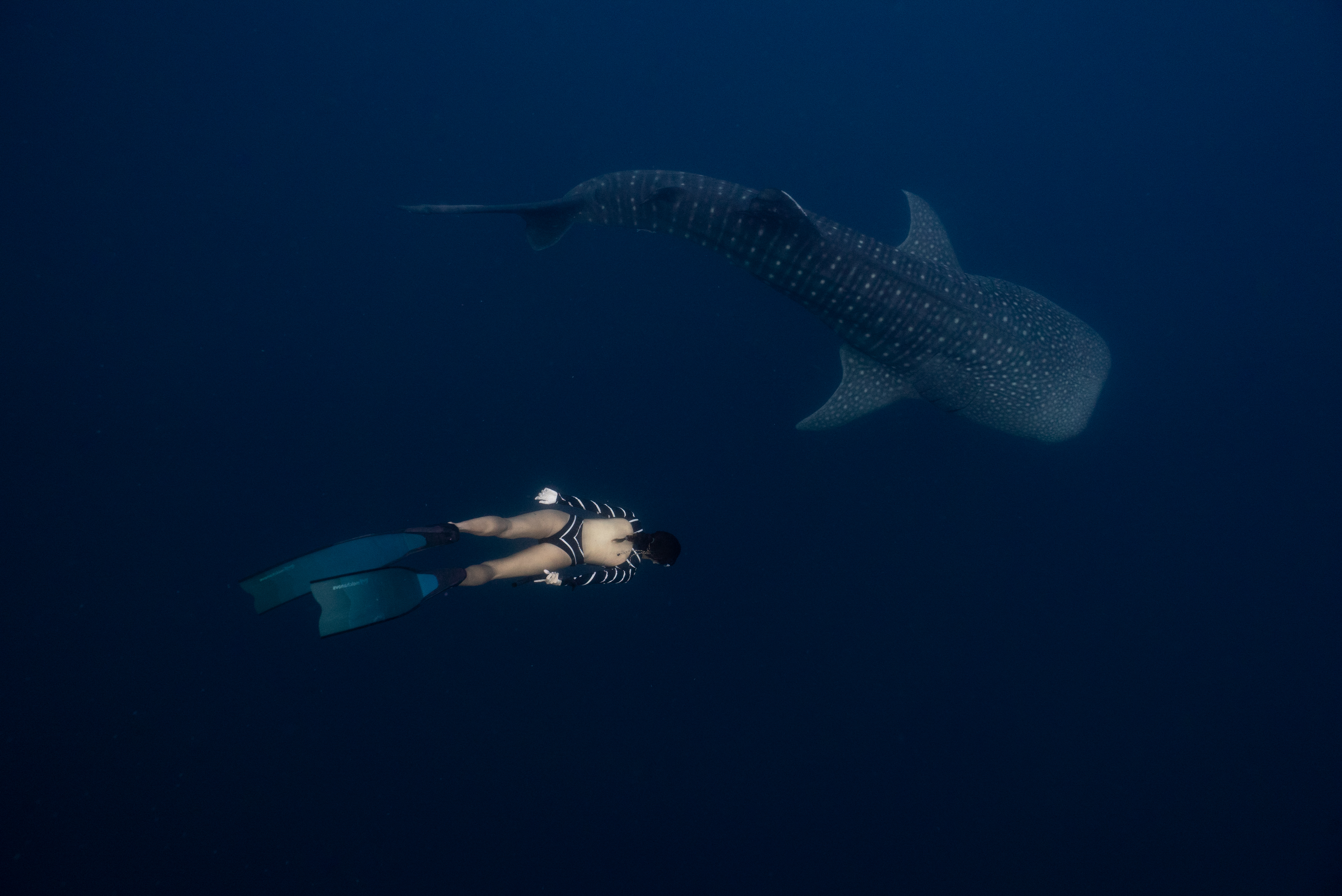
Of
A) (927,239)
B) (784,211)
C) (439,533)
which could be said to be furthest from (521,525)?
(927,239)

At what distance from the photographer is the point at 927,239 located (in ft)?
18.7

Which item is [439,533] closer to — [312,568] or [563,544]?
[312,568]

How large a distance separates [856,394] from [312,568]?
4.71 m

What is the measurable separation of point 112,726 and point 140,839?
1.21 meters

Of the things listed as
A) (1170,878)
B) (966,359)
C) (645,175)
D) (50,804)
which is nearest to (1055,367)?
(966,359)

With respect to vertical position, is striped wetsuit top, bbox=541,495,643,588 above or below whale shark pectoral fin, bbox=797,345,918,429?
below

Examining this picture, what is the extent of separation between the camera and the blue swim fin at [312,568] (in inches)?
132

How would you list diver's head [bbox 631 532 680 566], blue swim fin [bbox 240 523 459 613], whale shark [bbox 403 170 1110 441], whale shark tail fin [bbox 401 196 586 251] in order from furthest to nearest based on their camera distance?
whale shark tail fin [bbox 401 196 586 251] → whale shark [bbox 403 170 1110 441] → diver's head [bbox 631 532 680 566] → blue swim fin [bbox 240 523 459 613]

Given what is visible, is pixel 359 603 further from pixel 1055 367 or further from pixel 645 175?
pixel 1055 367

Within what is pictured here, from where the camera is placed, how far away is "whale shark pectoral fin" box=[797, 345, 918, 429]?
536 centimetres

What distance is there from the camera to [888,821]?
669 centimetres

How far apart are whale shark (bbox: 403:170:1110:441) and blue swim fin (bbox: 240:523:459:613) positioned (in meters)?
2.42

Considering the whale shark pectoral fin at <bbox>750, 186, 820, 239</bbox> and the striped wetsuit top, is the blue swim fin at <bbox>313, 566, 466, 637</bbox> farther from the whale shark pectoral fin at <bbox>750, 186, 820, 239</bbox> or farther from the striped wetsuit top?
the whale shark pectoral fin at <bbox>750, 186, 820, 239</bbox>

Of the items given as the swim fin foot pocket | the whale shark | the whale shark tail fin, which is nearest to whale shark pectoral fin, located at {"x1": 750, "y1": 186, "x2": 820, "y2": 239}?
the whale shark
